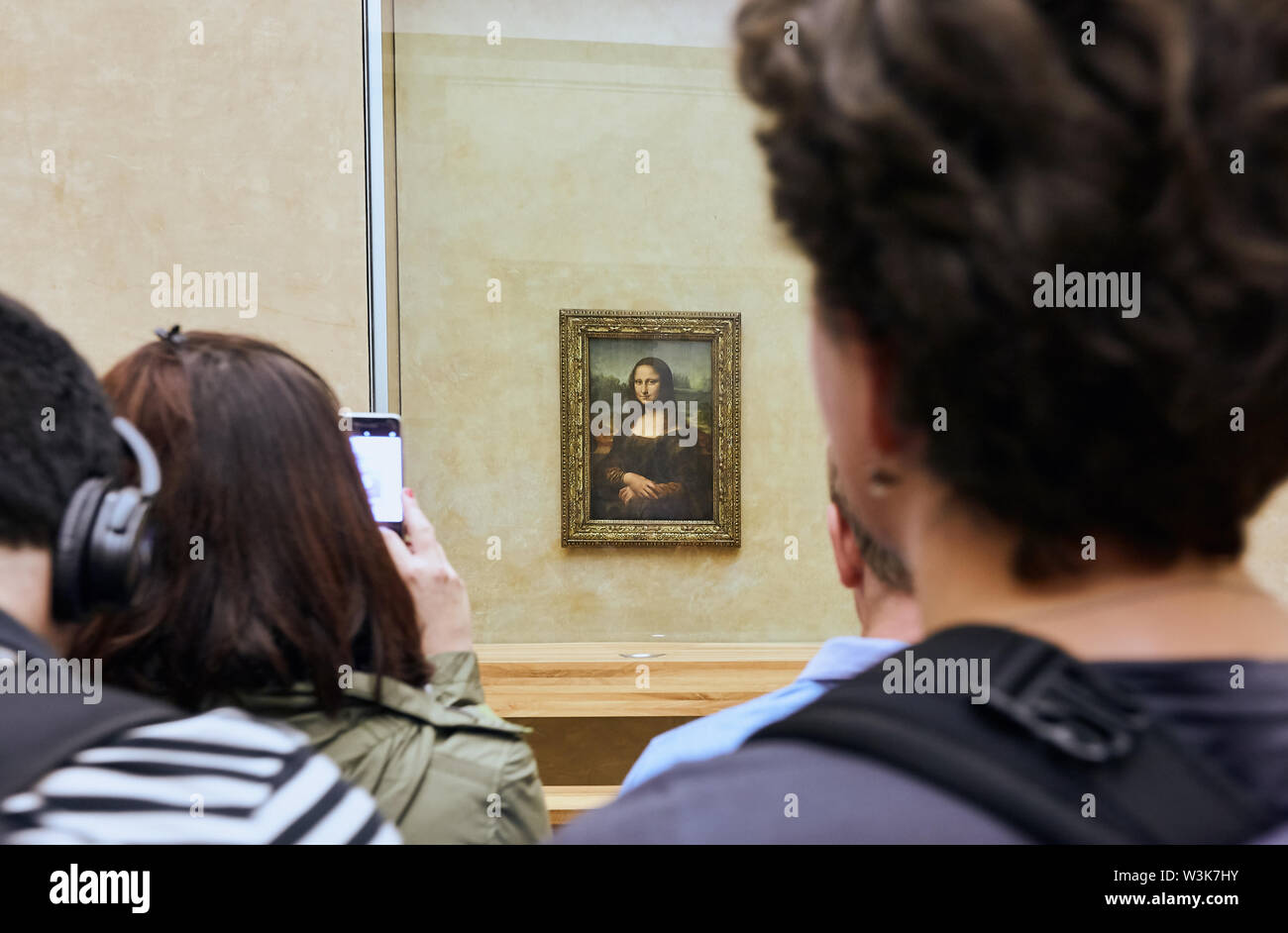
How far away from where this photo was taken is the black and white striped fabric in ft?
2.66

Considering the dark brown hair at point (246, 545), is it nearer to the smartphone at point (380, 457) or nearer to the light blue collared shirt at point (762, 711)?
the light blue collared shirt at point (762, 711)

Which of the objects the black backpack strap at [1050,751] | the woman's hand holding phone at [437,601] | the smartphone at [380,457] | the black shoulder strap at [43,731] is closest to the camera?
the black backpack strap at [1050,751]

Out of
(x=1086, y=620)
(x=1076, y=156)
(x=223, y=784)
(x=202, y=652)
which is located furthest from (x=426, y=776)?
(x=1076, y=156)

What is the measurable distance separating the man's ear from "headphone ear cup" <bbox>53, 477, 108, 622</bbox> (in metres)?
1.36

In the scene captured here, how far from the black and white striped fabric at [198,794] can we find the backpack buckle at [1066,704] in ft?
2.14

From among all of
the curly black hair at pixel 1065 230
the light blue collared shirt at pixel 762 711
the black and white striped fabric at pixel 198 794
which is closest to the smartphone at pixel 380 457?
the light blue collared shirt at pixel 762 711

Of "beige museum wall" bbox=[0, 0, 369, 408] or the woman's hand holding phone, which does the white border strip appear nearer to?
"beige museum wall" bbox=[0, 0, 369, 408]

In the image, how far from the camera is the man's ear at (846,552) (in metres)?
1.99

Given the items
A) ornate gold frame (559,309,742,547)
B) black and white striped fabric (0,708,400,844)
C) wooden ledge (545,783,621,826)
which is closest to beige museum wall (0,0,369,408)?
wooden ledge (545,783,621,826)

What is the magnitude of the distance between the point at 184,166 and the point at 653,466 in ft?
13.3

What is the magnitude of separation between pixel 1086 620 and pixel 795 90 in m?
0.38

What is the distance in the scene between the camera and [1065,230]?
0.55 meters

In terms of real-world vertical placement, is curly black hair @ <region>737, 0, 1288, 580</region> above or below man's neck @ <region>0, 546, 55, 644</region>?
above

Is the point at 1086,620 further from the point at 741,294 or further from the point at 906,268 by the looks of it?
the point at 741,294
